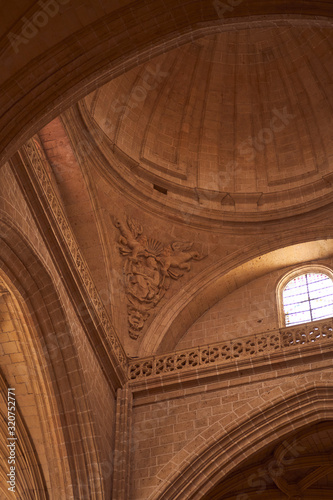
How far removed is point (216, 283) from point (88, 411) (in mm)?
5034

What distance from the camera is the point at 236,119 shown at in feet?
59.0

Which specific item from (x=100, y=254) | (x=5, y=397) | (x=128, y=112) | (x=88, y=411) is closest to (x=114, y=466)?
(x=88, y=411)

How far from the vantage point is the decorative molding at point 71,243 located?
1151cm

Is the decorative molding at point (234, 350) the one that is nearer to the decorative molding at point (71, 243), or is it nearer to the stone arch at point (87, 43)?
the decorative molding at point (71, 243)

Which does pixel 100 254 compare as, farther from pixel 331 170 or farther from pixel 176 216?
pixel 331 170

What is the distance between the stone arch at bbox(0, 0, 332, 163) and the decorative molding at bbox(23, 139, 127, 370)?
276cm

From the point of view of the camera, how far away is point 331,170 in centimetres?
1694

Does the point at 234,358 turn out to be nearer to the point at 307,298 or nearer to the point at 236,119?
the point at 307,298

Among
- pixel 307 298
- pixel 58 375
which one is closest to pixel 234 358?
pixel 307 298

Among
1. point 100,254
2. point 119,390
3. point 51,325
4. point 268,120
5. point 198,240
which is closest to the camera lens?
point 51,325

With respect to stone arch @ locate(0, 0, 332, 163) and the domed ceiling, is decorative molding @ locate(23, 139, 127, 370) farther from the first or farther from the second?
the domed ceiling

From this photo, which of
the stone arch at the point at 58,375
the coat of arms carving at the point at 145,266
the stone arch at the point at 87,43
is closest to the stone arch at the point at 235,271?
the coat of arms carving at the point at 145,266

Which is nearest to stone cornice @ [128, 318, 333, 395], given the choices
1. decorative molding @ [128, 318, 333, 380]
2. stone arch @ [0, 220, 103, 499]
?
decorative molding @ [128, 318, 333, 380]

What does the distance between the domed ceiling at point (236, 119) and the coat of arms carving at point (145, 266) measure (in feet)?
4.07
